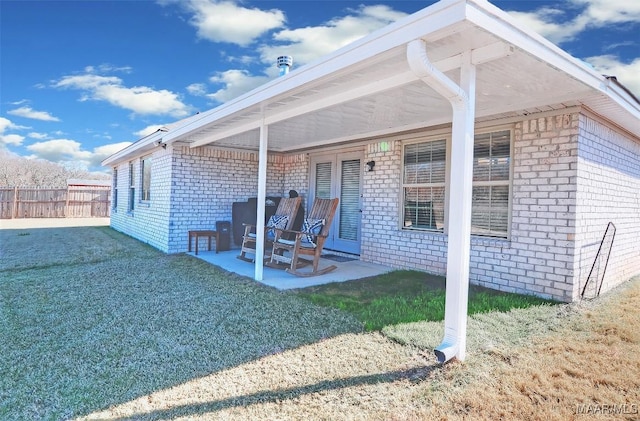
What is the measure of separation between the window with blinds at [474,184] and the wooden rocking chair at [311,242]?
1371 mm

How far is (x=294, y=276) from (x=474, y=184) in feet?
9.48

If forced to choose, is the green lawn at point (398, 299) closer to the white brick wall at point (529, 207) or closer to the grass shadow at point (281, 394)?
the white brick wall at point (529, 207)

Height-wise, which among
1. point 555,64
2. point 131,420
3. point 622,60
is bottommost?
point 131,420

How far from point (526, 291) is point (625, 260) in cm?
239

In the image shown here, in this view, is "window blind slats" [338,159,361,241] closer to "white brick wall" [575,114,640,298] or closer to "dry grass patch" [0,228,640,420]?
"dry grass patch" [0,228,640,420]

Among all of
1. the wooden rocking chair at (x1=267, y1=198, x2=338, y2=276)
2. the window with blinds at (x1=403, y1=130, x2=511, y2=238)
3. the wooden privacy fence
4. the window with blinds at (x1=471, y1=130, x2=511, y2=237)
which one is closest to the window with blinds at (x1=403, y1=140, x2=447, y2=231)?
the window with blinds at (x1=403, y1=130, x2=511, y2=238)

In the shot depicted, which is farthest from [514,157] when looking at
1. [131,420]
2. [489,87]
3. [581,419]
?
[131,420]

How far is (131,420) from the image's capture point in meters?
1.89

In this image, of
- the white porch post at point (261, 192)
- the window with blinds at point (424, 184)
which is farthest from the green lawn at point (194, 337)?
the window with blinds at point (424, 184)

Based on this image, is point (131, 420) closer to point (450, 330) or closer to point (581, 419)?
point (450, 330)

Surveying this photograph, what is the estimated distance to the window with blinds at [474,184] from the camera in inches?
189

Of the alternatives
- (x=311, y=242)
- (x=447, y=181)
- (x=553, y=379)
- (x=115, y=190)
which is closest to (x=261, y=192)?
(x=311, y=242)

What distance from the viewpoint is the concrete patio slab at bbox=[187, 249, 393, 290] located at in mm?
4996

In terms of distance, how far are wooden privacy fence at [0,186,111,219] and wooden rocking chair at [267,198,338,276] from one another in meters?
16.6
